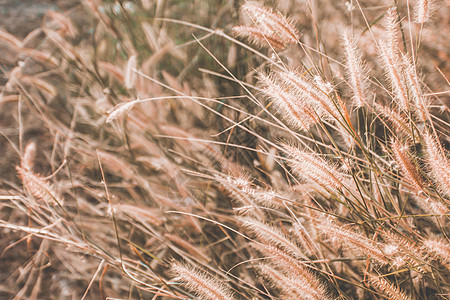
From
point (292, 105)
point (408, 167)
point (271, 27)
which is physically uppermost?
point (271, 27)

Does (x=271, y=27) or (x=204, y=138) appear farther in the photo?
(x=204, y=138)

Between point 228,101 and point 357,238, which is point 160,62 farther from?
point 357,238

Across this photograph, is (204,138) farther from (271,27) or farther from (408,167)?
(408,167)

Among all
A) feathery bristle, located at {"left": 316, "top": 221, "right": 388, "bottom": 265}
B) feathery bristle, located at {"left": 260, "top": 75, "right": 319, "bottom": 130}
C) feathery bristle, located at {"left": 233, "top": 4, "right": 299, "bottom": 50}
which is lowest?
feathery bristle, located at {"left": 316, "top": 221, "right": 388, "bottom": 265}

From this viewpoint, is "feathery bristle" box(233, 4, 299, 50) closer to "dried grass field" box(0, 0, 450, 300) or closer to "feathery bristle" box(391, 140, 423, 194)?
"dried grass field" box(0, 0, 450, 300)

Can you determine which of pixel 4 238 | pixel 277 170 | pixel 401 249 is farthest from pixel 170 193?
pixel 4 238

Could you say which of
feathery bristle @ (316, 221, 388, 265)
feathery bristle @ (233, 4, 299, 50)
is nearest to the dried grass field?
feathery bristle @ (233, 4, 299, 50)

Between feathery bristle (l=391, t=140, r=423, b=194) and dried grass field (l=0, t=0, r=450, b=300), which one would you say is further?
dried grass field (l=0, t=0, r=450, b=300)

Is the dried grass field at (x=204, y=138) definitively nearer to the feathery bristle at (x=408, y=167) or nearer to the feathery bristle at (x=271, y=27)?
the feathery bristle at (x=271, y=27)

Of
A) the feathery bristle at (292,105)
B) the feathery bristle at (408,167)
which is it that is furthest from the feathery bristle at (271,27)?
the feathery bristle at (408,167)

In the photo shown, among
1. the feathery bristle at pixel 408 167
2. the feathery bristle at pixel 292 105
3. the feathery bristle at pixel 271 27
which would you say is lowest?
the feathery bristle at pixel 408 167

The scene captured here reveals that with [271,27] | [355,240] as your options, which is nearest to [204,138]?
[271,27]

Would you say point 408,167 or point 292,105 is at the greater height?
point 292,105

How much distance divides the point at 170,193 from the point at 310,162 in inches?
21.3
